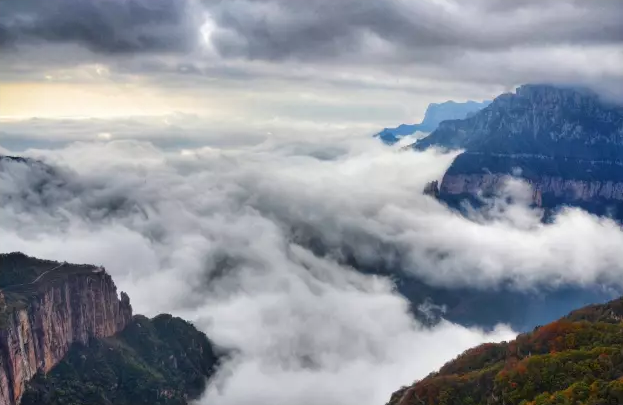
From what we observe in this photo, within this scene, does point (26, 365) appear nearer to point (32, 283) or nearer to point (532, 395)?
point (32, 283)

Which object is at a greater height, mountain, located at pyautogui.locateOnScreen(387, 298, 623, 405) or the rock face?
the rock face

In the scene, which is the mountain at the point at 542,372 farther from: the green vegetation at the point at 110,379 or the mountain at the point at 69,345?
the green vegetation at the point at 110,379

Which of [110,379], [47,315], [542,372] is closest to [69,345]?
[110,379]

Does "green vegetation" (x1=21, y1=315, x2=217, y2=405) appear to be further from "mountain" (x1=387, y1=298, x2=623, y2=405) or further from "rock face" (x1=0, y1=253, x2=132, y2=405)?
"mountain" (x1=387, y1=298, x2=623, y2=405)

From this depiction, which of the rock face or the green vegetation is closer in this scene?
the rock face

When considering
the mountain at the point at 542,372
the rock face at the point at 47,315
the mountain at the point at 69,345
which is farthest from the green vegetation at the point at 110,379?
the mountain at the point at 542,372

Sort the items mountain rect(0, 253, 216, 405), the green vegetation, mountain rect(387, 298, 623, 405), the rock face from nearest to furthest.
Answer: mountain rect(387, 298, 623, 405), the rock face, mountain rect(0, 253, 216, 405), the green vegetation

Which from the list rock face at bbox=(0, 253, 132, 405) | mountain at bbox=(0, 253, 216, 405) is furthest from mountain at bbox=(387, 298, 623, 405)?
mountain at bbox=(0, 253, 216, 405)
